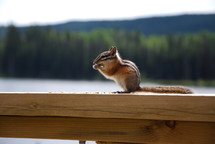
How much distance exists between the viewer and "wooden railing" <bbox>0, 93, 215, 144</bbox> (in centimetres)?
164

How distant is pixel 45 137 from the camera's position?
1795 millimetres

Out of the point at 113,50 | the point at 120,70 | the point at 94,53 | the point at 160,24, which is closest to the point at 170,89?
the point at 120,70

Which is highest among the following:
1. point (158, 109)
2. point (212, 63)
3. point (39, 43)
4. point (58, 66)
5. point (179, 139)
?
point (39, 43)

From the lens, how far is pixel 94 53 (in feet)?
174

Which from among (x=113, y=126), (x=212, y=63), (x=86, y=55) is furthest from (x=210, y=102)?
(x=86, y=55)

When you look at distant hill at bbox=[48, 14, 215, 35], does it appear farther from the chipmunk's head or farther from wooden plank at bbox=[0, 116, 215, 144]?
wooden plank at bbox=[0, 116, 215, 144]

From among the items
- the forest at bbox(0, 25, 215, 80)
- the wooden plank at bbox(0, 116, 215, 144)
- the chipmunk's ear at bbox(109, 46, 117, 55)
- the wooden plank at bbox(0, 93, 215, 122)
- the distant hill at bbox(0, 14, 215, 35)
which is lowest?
the wooden plank at bbox(0, 116, 215, 144)

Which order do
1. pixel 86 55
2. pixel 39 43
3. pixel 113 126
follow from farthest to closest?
pixel 39 43 < pixel 86 55 < pixel 113 126

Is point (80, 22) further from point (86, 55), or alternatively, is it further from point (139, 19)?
point (86, 55)

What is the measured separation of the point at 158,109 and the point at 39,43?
6038 centimetres

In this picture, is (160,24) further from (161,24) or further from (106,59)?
(106,59)

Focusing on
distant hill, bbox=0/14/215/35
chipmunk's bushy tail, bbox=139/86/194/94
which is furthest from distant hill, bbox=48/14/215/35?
chipmunk's bushy tail, bbox=139/86/194/94

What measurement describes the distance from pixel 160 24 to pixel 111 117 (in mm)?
73521

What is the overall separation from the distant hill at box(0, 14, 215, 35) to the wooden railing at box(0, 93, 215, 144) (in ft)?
207
